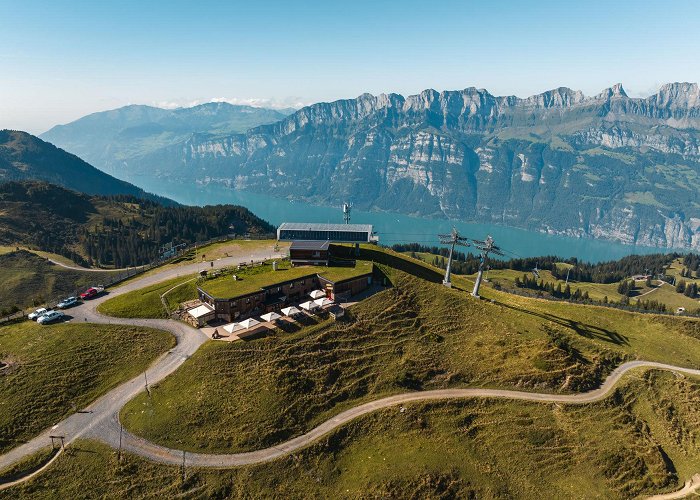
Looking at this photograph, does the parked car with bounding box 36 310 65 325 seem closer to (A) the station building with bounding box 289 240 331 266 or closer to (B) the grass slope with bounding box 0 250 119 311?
(A) the station building with bounding box 289 240 331 266

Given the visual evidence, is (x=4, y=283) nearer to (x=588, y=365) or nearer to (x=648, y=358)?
(x=588, y=365)

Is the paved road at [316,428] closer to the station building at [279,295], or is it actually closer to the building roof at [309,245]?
the station building at [279,295]

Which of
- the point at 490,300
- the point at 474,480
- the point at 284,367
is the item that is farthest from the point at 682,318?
the point at 284,367

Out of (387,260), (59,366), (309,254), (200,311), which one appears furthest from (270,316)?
(387,260)

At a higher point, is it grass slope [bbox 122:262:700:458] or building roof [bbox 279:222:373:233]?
building roof [bbox 279:222:373:233]

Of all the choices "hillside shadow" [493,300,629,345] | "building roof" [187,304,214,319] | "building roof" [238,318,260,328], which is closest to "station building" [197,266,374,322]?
"building roof" [187,304,214,319]

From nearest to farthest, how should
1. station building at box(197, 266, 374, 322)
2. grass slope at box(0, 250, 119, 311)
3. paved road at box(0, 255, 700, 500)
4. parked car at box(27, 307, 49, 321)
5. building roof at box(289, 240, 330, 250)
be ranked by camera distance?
paved road at box(0, 255, 700, 500)
parked car at box(27, 307, 49, 321)
station building at box(197, 266, 374, 322)
building roof at box(289, 240, 330, 250)
grass slope at box(0, 250, 119, 311)

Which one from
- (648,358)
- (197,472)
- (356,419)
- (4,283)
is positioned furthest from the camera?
(4,283)

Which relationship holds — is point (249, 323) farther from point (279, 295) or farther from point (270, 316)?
point (279, 295)
